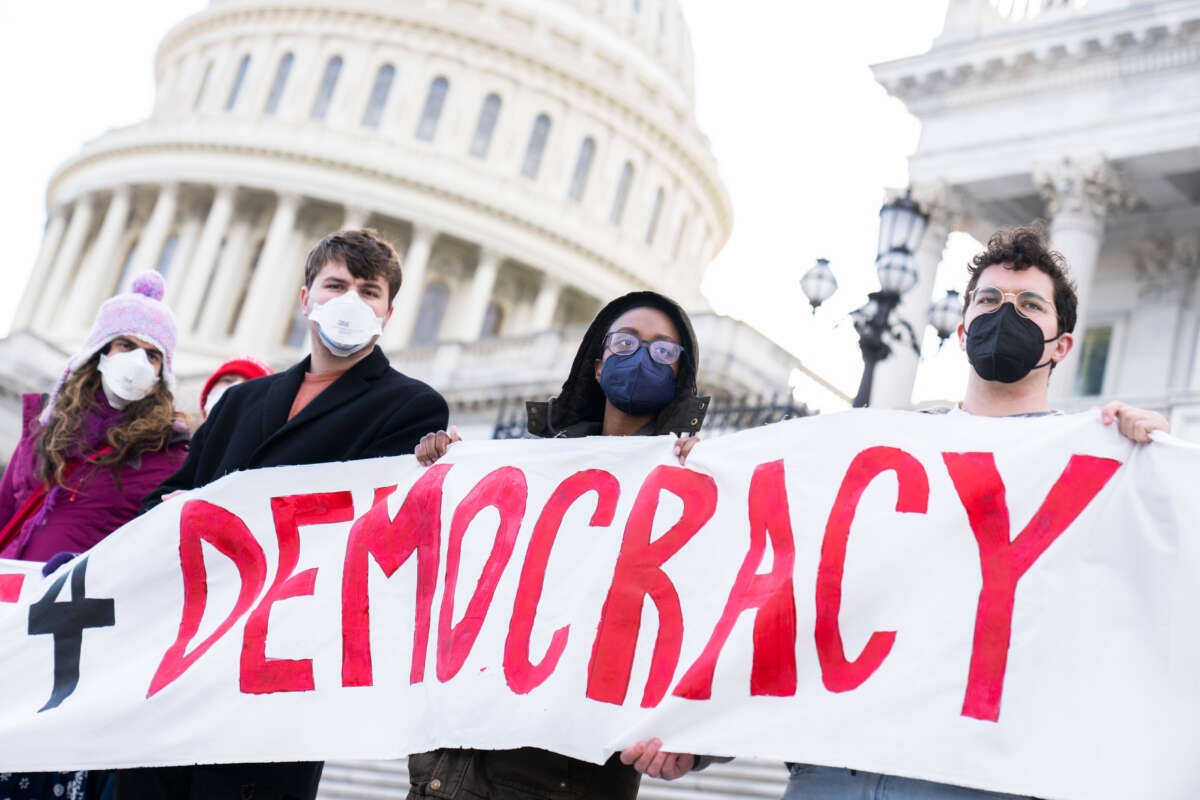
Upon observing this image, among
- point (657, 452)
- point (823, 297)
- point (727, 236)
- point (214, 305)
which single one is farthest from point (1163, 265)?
point (727, 236)

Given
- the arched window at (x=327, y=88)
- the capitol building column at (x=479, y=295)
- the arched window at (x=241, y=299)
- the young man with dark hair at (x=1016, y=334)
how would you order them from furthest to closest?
1. the arched window at (x=327, y=88)
2. the arched window at (x=241, y=299)
3. the capitol building column at (x=479, y=295)
4. the young man with dark hair at (x=1016, y=334)

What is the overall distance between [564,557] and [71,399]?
2167mm

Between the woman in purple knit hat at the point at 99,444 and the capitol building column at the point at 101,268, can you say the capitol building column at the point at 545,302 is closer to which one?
the capitol building column at the point at 101,268

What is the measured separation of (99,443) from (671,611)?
2412 millimetres

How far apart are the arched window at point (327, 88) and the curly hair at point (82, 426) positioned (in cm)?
5118

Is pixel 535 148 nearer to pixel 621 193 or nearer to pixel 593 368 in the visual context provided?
pixel 621 193

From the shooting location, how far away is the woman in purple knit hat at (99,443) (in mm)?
5125

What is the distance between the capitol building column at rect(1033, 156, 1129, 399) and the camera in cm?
1881

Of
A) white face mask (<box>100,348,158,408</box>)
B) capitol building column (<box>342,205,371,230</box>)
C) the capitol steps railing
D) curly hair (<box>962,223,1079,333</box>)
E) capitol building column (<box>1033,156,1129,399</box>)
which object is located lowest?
the capitol steps railing

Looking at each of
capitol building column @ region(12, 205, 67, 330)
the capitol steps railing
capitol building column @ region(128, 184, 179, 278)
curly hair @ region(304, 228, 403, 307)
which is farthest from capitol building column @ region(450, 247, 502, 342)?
curly hair @ region(304, 228, 403, 307)

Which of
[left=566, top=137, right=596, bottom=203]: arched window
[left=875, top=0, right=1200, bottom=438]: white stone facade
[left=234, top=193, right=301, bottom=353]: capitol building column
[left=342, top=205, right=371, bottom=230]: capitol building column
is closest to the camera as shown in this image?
[left=875, top=0, right=1200, bottom=438]: white stone facade

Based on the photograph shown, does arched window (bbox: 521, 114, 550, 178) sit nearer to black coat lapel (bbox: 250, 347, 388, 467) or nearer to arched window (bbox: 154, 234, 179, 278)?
arched window (bbox: 154, 234, 179, 278)

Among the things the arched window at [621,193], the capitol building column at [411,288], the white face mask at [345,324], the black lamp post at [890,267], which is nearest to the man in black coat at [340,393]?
the white face mask at [345,324]

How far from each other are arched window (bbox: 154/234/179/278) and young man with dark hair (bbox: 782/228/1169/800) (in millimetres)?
52491
